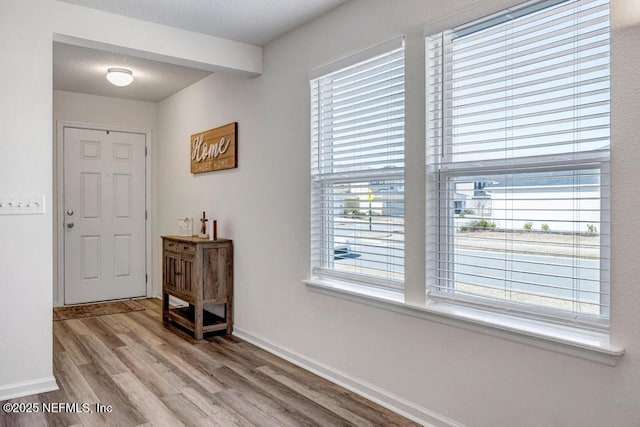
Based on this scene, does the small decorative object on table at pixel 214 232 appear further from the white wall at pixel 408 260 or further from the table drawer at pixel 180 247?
the table drawer at pixel 180 247

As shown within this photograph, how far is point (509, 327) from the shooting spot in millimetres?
2016

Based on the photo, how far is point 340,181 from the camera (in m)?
3.00

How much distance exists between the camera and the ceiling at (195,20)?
9.50 ft

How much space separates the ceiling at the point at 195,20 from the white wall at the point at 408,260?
156 mm

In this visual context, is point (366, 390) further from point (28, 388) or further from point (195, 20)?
point (195, 20)

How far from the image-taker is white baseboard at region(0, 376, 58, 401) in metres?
2.73

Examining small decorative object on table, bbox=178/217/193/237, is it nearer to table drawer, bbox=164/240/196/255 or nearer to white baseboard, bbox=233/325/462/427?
table drawer, bbox=164/240/196/255

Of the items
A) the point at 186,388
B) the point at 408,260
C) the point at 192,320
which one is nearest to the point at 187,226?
the point at 192,320

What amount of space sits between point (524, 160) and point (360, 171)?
3.37ft

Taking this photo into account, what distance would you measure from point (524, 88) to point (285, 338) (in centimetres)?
237

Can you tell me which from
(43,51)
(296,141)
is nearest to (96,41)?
(43,51)

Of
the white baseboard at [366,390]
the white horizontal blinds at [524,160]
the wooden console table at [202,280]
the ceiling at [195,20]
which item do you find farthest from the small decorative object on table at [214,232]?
the white horizontal blinds at [524,160]

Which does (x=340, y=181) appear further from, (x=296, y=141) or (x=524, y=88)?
(x=524, y=88)

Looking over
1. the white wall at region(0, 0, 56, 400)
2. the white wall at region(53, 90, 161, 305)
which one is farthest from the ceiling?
the white wall at region(53, 90, 161, 305)
